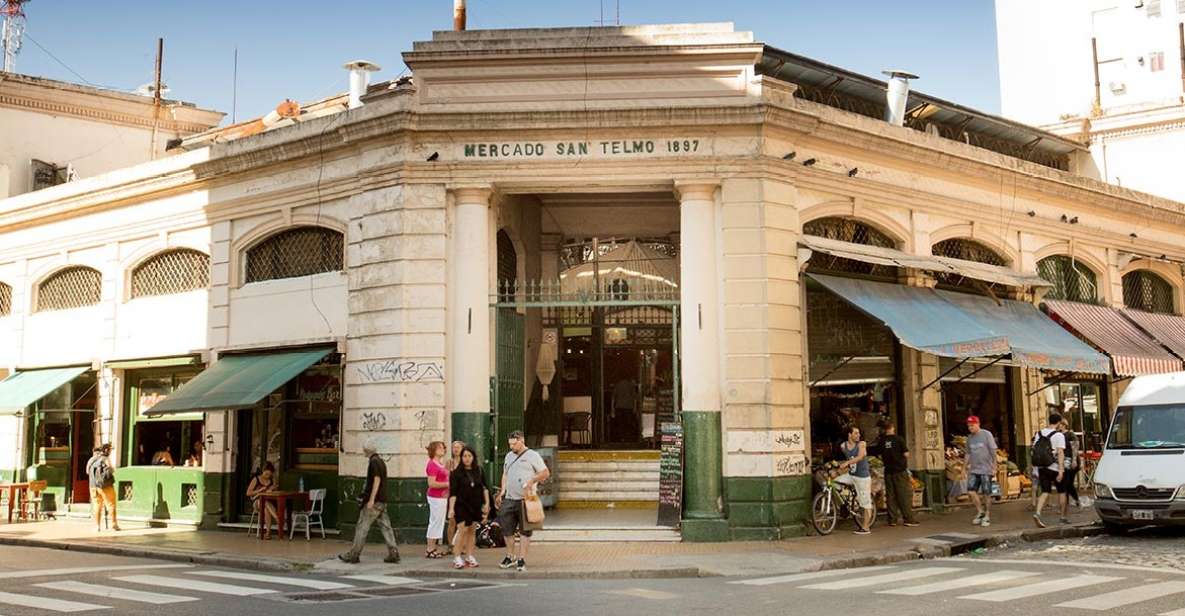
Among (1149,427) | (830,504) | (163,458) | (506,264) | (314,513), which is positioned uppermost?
(506,264)

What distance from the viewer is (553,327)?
20.2 metres

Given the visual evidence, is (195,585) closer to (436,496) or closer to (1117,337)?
(436,496)

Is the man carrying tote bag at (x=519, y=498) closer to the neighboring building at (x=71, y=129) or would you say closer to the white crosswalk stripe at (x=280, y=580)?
the white crosswalk stripe at (x=280, y=580)

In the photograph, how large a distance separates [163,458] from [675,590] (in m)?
12.7

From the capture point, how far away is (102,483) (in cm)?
1844

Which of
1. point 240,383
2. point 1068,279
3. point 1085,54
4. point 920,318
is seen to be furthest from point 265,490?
point 1085,54

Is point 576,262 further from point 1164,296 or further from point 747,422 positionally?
point 1164,296

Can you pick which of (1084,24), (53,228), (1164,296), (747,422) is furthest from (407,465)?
(1084,24)

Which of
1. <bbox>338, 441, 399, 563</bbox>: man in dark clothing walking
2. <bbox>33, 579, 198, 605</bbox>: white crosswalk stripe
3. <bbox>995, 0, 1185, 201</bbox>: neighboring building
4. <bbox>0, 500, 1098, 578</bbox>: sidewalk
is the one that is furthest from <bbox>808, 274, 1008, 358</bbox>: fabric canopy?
<bbox>995, 0, 1185, 201</bbox>: neighboring building

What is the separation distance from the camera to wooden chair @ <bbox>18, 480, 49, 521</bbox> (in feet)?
66.4

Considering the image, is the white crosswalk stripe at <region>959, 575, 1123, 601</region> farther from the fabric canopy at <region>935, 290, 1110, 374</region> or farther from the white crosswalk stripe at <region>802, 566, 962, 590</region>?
the fabric canopy at <region>935, 290, 1110, 374</region>

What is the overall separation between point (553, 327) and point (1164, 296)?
15520mm

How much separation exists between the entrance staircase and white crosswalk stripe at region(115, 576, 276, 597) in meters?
5.71

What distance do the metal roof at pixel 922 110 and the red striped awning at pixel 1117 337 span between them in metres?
4.55
